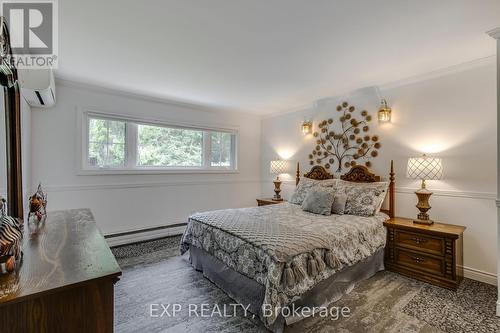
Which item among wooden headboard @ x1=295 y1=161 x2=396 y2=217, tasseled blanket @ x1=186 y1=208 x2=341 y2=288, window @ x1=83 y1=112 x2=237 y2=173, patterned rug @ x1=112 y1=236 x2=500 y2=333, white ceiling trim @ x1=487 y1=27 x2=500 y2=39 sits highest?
white ceiling trim @ x1=487 y1=27 x2=500 y2=39

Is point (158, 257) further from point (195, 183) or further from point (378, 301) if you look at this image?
point (378, 301)

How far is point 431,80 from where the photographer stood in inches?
116

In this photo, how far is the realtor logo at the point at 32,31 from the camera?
1.73m

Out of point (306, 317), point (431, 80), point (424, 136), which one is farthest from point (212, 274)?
point (431, 80)

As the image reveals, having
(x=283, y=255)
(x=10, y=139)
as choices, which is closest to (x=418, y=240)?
(x=283, y=255)

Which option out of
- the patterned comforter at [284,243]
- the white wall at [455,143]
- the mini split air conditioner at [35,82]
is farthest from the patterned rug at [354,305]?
the mini split air conditioner at [35,82]

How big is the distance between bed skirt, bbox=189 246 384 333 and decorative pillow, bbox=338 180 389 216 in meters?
0.49

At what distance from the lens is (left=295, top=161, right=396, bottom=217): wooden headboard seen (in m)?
3.25

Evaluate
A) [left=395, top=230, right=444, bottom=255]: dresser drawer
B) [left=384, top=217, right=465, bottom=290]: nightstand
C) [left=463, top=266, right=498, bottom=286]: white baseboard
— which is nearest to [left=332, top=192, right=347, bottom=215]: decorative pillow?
[left=384, top=217, right=465, bottom=290]: nightstand

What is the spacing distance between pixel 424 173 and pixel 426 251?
2.78ft

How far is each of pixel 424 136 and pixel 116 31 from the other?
3.51 metres

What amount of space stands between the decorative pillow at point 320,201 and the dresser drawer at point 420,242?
0.81m

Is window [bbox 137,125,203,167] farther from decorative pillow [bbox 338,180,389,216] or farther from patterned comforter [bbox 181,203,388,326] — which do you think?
decorative pillow [bbox 338,180,389,216]

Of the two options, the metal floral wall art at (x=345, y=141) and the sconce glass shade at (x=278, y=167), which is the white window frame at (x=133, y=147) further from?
the metal floral wall art at (x=345, y=141)
